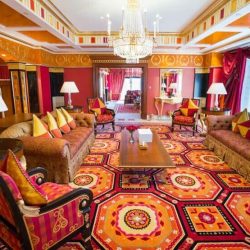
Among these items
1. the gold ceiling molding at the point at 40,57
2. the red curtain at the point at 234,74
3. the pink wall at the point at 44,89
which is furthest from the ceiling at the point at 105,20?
the pink wall at the point at 44,89

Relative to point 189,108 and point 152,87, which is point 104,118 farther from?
point 152,87

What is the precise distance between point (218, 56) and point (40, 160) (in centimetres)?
648

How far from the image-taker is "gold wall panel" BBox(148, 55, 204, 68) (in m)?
7.51

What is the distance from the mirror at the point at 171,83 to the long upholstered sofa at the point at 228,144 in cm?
341

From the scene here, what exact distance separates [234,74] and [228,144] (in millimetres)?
3363

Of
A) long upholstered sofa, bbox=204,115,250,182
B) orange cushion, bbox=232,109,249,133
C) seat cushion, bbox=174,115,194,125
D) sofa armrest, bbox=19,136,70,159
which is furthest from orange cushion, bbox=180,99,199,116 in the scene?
sofa armrest, bbox=19,136,70,159

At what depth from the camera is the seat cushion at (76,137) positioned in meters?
3.35

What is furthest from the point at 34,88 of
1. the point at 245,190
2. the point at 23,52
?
the point at 245,190

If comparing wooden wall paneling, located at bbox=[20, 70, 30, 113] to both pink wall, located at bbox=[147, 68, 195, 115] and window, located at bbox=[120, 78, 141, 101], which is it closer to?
pink wall, located at bbox=[147, 68, 195, 115]

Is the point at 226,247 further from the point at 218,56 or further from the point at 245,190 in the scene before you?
the point at 218,56

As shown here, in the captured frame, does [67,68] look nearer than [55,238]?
No

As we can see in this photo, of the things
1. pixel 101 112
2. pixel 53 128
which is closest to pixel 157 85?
pixel 101 112

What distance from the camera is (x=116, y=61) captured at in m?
7.31

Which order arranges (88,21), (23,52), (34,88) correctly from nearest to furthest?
1. (88,21)
2. (23,52)
3. (34,88)
